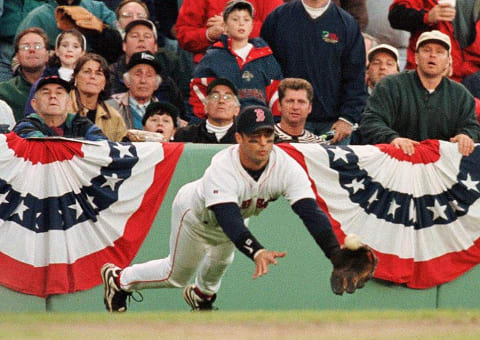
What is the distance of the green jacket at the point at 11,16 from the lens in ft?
39.8

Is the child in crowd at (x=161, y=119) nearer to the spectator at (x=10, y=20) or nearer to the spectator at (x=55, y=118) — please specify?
Result: the spectator at (x=55, y=118)

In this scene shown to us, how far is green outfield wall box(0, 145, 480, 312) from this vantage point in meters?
9.21

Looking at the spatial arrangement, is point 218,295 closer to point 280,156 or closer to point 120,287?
point 120,287

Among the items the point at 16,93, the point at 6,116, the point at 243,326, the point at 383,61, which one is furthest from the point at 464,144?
the point at 16,93

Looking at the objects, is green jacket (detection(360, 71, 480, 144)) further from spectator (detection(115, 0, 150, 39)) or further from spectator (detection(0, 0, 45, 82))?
spectator (detection(0, 0, 45, 82))

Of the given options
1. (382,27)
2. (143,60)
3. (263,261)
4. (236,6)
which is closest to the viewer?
(263,261)

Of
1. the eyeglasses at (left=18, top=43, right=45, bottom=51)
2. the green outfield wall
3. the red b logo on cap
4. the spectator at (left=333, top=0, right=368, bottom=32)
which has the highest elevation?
the red b logo on cap

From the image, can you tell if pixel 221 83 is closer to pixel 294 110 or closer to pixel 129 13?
pixel 294 110

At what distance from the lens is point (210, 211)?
7773 mm

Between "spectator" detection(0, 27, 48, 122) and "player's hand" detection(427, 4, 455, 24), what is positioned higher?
"player's hand" detection(427, 4, 455, 24)

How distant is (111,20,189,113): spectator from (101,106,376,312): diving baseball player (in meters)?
2.64

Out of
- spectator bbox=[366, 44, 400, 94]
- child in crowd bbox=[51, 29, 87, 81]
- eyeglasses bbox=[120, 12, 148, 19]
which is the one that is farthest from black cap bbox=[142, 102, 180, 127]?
spectator bbox=[366, 44, 400, 94]

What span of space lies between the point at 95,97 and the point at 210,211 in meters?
2.76

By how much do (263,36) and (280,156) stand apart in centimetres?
359
